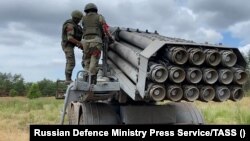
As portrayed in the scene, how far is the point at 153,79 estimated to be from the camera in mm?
7109

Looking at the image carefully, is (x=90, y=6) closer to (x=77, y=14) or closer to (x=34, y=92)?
(x=77, y=14)

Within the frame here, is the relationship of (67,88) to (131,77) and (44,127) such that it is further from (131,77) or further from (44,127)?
(44,127)

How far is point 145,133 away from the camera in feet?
23.6

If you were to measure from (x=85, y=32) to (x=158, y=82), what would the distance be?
2.19m

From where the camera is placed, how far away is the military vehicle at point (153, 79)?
7203mm

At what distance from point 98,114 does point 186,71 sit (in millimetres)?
2666

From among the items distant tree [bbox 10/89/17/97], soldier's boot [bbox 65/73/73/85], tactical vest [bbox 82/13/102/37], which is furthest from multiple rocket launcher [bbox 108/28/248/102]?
distant tree [bbox 10/89/17/97]

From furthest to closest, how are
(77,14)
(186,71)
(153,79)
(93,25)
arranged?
(77,14) → (93,25) → (186,71) → (153,79)

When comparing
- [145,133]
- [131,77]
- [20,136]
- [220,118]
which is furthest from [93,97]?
[220,118]

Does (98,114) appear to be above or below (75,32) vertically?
below

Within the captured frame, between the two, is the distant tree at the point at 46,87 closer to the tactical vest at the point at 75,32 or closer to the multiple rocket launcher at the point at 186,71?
the tactical vest at the point at 75,32

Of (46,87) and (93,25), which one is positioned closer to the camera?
(93,25)

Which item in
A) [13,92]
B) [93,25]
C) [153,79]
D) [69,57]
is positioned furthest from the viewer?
[13,92]
